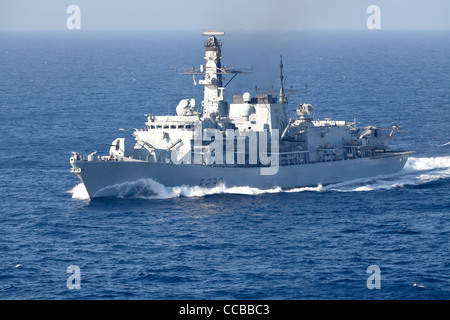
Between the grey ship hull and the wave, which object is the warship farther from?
the wave

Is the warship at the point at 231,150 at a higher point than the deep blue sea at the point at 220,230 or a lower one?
higher

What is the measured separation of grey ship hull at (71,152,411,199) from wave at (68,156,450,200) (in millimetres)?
352

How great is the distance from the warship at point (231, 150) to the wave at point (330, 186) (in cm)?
39

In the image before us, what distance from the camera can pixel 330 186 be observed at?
66.9 meters

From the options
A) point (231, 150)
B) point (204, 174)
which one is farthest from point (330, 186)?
point (204, 174)

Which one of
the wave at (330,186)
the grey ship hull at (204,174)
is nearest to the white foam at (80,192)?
the wave at (330,186)

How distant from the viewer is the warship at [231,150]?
5947cm

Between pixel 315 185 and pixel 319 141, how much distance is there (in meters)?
4.07

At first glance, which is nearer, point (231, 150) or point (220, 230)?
point (220, 230)

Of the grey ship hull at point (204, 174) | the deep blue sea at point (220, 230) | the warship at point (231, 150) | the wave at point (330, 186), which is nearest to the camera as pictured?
the deep blue sea at point (220, 230)

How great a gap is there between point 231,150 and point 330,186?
959cm

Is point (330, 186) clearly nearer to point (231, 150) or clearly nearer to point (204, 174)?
point (231, 150)

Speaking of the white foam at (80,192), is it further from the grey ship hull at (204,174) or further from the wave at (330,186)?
the grey ship hull at (204,174)

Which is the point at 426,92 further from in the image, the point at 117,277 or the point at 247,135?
the point at 117,277
